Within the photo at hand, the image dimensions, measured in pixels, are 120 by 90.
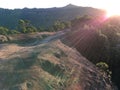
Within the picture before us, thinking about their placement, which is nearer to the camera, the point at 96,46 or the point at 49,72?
the point at 49,72

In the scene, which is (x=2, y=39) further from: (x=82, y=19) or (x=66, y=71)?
(x=66, y=71)

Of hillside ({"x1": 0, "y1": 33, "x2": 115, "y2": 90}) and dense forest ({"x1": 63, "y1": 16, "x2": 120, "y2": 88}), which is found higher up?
hillside ({"x1": 0, "y1": 33, "x2": 115, "y2": 90})

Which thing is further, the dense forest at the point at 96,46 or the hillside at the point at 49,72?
the dense forest at the point at 96,46

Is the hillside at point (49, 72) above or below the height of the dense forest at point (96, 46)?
above

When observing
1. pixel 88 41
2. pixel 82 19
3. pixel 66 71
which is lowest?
pixel 82 19

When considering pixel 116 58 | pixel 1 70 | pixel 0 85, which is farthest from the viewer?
pixel 116 58

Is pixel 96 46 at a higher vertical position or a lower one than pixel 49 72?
lower

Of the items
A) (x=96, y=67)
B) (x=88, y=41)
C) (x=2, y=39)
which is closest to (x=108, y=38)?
(x=88, y=41)

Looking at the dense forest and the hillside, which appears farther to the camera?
the dense forest
